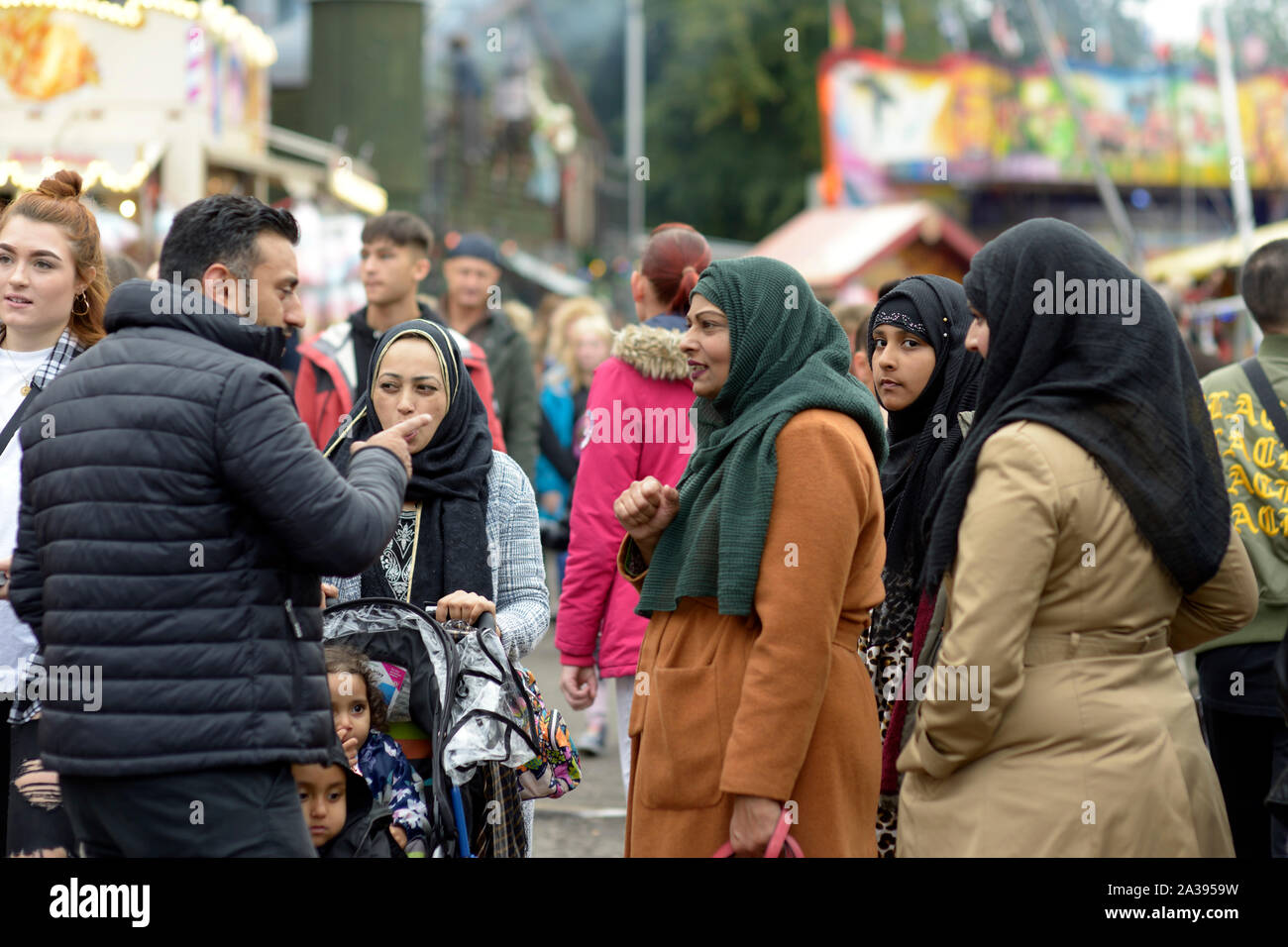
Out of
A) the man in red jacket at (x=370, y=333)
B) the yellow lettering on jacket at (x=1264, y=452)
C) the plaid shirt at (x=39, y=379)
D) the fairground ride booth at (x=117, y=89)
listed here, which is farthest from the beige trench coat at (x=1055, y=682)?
the fairground ride booth at (x=117, y=89)

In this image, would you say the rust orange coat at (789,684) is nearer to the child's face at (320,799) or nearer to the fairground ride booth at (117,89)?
Answer: the child's face at (320,799)

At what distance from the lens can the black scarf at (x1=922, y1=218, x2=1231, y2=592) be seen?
10.3 ft

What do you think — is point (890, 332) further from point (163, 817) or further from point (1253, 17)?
point (1253, 17)

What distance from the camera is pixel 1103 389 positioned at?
3.14m

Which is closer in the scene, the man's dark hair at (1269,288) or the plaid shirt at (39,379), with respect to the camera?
the plaid shirt at (39,379)

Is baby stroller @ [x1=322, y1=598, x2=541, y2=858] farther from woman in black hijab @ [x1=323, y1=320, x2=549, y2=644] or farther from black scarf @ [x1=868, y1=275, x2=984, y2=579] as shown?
black scarf @ [x1=868, y1=275, x2=984, y2=579]

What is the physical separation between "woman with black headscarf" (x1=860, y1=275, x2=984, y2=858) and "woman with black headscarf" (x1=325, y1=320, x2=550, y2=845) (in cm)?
96

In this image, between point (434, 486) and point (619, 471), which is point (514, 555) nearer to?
point (434, 486)

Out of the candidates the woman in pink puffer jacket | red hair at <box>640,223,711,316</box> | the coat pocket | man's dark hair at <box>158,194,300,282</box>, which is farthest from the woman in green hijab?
red hair at <box>640,223,711,316</box>

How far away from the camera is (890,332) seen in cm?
442

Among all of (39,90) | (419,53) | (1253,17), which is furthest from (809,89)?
(39,90)

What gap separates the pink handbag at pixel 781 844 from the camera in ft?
10.7

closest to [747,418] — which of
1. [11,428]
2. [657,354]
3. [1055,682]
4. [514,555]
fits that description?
[1055,682]

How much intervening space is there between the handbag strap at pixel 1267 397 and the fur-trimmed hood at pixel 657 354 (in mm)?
1768
